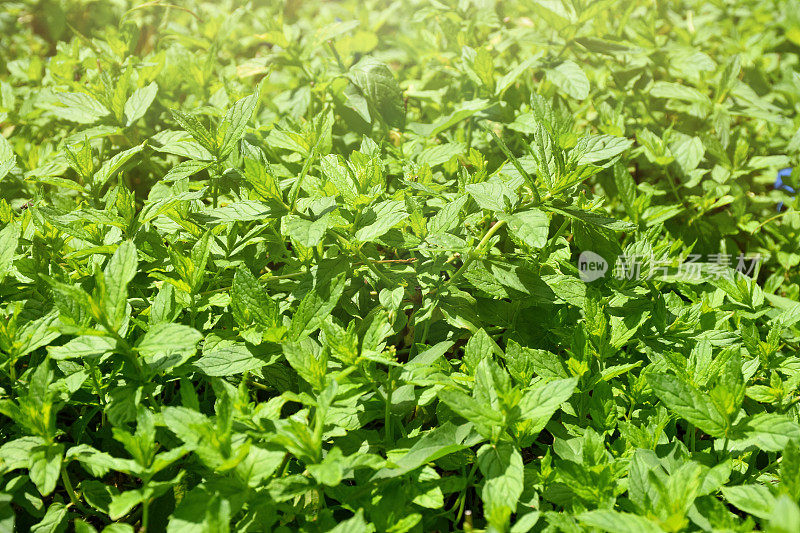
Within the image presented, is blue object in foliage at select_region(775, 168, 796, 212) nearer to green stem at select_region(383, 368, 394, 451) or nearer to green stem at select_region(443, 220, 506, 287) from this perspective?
green stem at select_region(443, 220, 506, 287)

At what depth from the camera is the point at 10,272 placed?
1657mm

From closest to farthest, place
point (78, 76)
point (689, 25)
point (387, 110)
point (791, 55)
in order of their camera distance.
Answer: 1. point (387, 110)
2. point (78, 76)
3. point (689, 25)
4. point (791, 55)

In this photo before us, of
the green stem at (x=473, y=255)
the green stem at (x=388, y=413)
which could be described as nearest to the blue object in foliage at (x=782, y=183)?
the green stem at (x=473, y=255)

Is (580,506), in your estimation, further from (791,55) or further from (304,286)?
(791,55)

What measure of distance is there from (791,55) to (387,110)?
8.34 ft

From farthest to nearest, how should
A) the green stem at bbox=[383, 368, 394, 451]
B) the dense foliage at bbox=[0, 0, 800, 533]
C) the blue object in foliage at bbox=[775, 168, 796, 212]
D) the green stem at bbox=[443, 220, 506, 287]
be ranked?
the blue object in foliage at bbox=[775, 168, 796, 212]
the green stem at bbox=[443, 220, 506, 287]
the green stem at bbox=[383, 368, 394, 451]
the dense foliage at bbox=[0, 0, 800, 533]

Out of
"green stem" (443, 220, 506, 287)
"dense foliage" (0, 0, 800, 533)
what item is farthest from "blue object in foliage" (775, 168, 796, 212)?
"green stem" (443, 220, 506, 287)

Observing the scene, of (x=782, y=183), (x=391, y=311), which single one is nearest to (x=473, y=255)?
(x=391, y=311)

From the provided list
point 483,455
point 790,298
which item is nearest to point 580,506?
point 483,455

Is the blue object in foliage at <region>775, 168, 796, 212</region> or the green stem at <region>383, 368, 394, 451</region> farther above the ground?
the green stem at <region>383, 368, 394, 451</region>

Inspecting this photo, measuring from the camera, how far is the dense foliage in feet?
3.97

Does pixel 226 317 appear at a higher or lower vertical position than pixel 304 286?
lower

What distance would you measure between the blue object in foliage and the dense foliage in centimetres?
2

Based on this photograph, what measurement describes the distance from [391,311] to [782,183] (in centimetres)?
198
